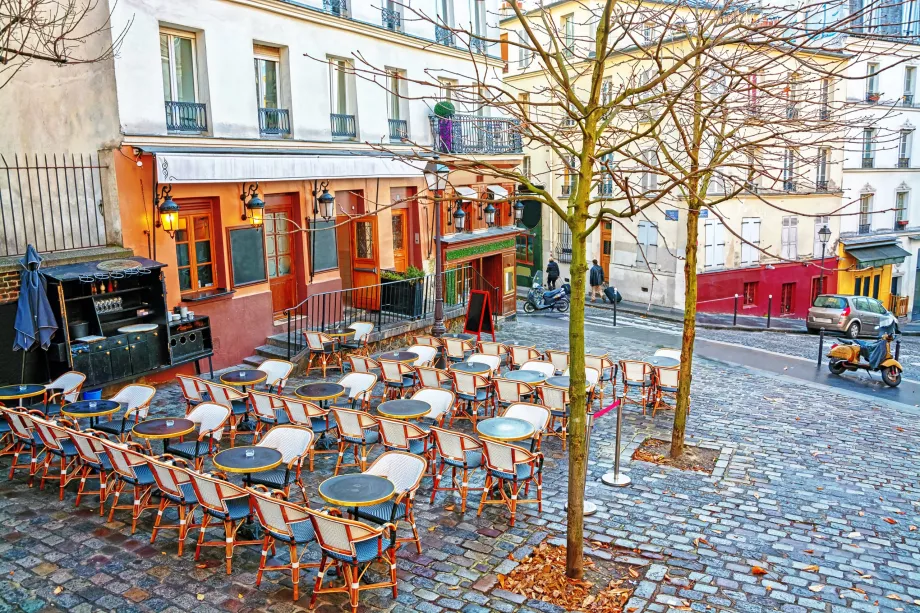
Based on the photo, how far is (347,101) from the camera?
59.7ft

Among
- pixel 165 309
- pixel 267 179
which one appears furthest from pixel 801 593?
pixel 267 179

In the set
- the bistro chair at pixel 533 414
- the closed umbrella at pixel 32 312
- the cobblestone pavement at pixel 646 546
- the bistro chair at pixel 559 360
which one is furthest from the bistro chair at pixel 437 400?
the closed umbrella at pixel 32 312

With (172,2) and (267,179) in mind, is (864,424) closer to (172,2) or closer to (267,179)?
(267,179)

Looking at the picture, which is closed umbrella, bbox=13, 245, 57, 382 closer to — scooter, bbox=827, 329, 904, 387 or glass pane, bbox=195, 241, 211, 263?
glass pane, bbox=195, 241, 211, 263

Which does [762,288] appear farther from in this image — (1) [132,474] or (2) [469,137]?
(1) [132,474]

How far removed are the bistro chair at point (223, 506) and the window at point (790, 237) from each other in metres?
29.2

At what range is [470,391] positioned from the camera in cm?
1131

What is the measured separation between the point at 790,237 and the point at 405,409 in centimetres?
2691

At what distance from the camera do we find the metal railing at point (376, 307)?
1577 cm

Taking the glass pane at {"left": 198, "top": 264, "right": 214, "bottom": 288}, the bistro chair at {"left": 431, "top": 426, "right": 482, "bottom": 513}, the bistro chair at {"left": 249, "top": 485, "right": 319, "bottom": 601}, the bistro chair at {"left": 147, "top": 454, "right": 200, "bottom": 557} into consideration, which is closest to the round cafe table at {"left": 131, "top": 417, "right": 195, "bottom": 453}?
the bistro chair at {"left": 147, "top": 454, "right": 200, "bottom": 557}

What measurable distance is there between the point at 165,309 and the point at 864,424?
1214cm

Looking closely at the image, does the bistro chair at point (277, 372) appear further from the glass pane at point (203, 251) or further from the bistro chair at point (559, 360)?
the bistro chair at point (559, 360)

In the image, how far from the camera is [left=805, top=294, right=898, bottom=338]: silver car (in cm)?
2311

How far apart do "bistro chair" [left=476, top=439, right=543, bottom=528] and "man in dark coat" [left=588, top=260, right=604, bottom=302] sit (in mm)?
22681
